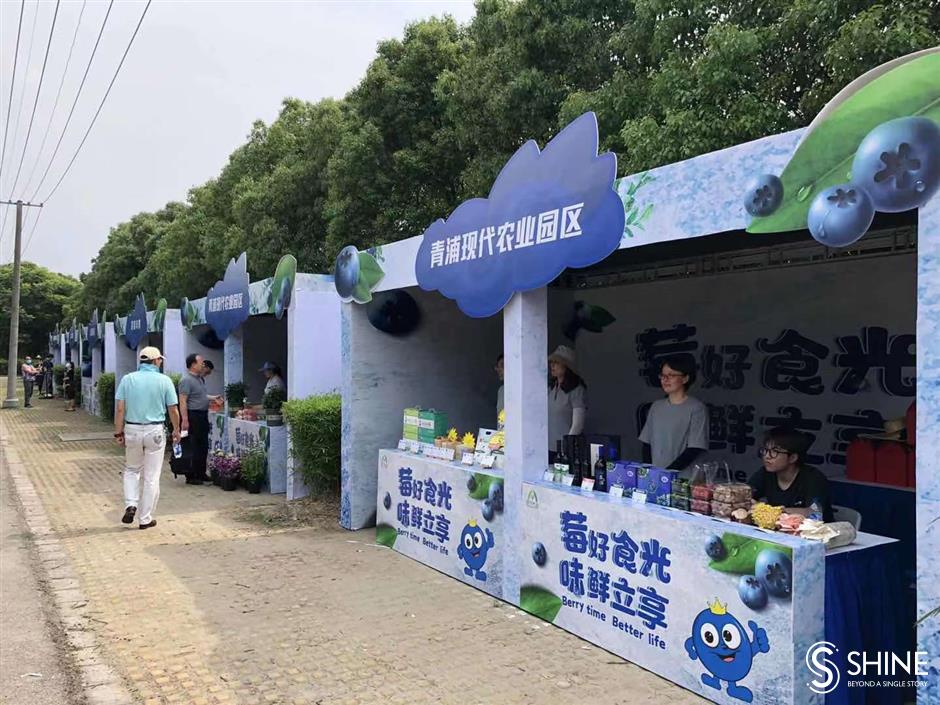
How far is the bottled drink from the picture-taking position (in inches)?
185

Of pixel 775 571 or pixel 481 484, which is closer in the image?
pixel 775 571

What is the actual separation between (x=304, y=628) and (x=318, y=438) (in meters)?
3.35

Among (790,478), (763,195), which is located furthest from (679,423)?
(763,195)

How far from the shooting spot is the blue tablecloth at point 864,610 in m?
3.40

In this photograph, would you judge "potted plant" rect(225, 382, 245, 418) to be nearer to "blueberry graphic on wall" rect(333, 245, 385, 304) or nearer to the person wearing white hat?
"blueberry graphic on wall" rect(333, 245, 385, 304)

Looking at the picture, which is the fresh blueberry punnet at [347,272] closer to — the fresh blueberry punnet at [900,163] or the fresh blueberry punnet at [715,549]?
the fresh blueberry punnet at [715,549]

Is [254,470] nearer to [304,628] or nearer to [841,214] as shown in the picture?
[304,628]

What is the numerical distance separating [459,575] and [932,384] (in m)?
3.70

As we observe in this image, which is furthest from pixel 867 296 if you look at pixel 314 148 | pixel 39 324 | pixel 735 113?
pixel 39 324

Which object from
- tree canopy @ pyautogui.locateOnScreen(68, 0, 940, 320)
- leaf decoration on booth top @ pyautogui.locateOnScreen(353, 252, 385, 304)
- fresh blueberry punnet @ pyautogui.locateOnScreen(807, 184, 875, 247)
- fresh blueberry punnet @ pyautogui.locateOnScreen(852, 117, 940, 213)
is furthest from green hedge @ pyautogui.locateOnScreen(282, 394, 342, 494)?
fresh blueberry punnet @ pyautogui.locateOnScreen(852, 117, 940, 213)

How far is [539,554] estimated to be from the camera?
4.94 meters

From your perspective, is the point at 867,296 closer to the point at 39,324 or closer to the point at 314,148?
the point at 314,148

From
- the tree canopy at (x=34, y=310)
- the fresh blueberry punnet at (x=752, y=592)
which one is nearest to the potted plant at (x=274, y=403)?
the fresh blueberry punnet at (x=752, y=592)

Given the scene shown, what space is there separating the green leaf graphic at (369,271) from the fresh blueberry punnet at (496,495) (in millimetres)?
2411
